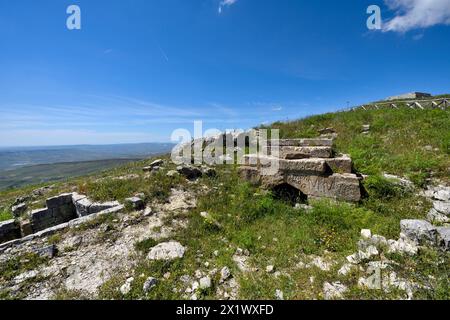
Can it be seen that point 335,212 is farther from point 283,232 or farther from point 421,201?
point 421,201

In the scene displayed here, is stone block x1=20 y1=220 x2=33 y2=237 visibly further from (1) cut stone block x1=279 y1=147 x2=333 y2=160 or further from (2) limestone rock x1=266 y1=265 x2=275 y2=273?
(1) cut stone block x1=279 y1=147 x2=333 y2=160

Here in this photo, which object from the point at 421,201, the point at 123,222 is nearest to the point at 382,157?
the point at 421,201

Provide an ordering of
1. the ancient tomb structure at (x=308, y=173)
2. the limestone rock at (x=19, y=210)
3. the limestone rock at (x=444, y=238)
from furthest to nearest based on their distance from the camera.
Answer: the limestone rock at (x=19, y=210) < the ancient tomb structure at (x=308, y=173) < the limestone rock at (x=444, y=238)

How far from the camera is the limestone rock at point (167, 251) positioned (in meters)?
4.40

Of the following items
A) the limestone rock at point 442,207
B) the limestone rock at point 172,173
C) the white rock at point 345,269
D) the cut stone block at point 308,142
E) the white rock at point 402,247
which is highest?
the cut stone block at point 308,142

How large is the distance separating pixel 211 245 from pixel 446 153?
9416 millimetres

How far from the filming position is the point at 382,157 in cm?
844

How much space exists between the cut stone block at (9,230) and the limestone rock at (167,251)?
5166 mm

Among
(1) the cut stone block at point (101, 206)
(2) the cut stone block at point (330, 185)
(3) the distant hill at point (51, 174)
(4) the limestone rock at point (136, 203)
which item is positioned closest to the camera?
(2) the cut stone block at point (330, 185)

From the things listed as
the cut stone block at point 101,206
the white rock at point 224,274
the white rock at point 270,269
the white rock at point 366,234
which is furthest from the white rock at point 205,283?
the cut stone block at point 101,206

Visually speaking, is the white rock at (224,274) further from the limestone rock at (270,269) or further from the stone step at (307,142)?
the stone step at (307,142)

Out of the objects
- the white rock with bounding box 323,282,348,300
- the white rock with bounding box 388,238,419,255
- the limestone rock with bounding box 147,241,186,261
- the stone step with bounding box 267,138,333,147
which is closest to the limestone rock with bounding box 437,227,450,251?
the white rock with bounding box 388,238,419,255

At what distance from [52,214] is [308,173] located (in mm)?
8754
